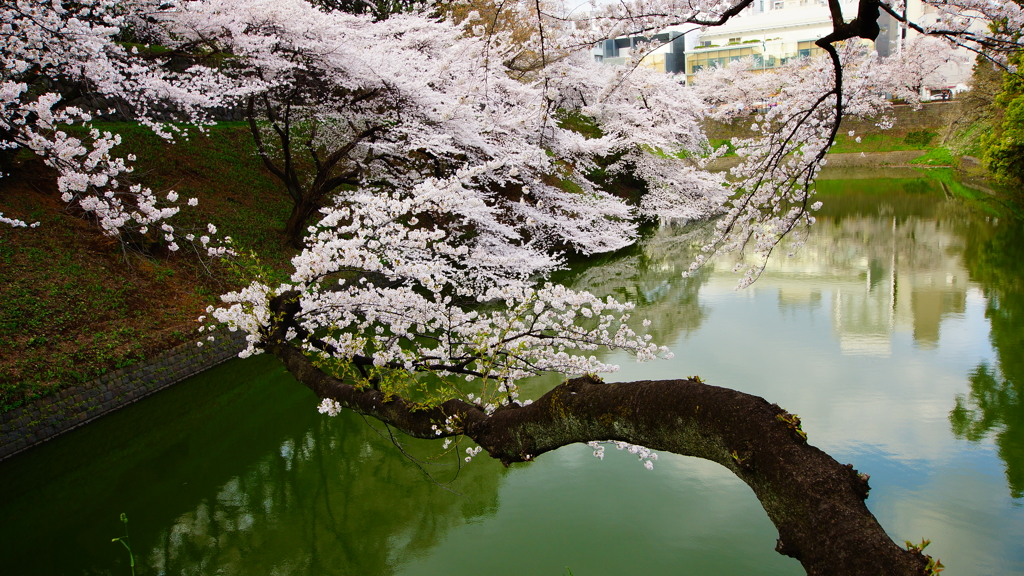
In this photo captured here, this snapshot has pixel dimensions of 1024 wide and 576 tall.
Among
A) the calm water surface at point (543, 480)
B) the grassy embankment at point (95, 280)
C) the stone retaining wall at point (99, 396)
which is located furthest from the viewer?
the grassy embankment at point (95, 280)

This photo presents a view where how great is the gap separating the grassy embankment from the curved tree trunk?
514 cm

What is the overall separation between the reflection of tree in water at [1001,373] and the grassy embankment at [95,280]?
7319mm

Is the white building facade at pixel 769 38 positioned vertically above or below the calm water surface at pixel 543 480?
above

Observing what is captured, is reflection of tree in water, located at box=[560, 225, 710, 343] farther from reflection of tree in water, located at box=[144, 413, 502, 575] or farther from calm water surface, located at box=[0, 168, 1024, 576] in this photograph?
reflection of tree in water, located at box=[144, 413, 502, 575]

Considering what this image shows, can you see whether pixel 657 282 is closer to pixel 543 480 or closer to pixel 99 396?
pixel 543 480

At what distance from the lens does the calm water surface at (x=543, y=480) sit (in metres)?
3.46

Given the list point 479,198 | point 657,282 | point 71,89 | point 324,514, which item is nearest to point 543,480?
point 324,514

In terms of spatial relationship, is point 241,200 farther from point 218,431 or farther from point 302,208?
point 218,431

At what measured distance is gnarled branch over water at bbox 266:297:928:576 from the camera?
100 centimetres

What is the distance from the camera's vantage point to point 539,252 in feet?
29.7

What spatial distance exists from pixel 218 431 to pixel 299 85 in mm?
5086

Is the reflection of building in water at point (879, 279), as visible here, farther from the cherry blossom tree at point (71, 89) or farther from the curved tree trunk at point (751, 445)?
the cherry blossom tree at point (71, 89)

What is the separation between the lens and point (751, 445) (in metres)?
1.16

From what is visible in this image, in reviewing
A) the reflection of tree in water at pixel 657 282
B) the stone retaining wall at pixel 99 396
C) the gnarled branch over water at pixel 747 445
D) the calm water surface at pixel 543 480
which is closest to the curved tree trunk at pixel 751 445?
the gnarled branch over water at pixel 747 445
